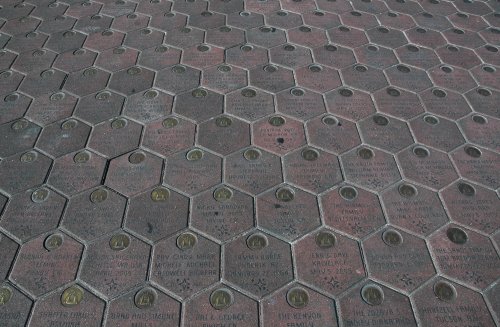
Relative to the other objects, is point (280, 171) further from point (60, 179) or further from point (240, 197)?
point (60, 179)

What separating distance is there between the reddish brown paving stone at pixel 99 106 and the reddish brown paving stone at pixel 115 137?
89 mm

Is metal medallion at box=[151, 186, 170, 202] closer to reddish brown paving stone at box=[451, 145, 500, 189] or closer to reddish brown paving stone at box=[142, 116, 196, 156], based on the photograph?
reddish brown paving stone at box=[142, 116, 196, 156]

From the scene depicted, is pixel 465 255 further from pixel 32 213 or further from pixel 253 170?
pixel 32 213

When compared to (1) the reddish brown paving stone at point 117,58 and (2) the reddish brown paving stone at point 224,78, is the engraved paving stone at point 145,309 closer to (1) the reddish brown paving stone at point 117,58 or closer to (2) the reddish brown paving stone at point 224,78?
(2) the reddish brown paving stone at point 224,78

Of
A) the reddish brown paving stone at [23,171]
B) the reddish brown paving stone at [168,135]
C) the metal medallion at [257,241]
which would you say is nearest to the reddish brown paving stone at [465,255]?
the metal medallion at [257,241]

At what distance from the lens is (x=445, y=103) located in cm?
338

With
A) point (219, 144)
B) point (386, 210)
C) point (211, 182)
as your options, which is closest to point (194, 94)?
point (219, 144)

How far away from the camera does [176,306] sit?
2111 millimetres

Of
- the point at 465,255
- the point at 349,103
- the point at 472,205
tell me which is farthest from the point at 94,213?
the point at 472,205

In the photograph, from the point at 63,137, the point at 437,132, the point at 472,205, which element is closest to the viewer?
the point at 472,205

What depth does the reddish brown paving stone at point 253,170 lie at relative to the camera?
2699mm

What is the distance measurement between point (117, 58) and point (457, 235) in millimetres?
3123

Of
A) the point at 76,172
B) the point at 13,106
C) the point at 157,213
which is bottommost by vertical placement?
the point at 13,106

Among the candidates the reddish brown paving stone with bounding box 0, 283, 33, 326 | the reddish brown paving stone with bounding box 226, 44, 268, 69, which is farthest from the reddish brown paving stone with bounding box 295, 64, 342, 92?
the reddish brown paving stone with bounding box 0, 283, 33, 326
